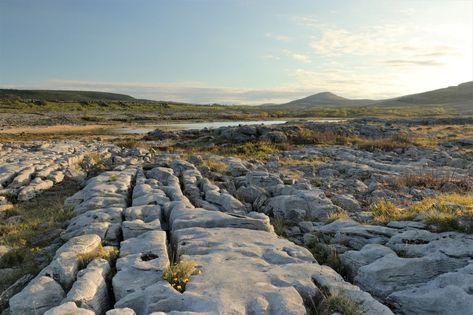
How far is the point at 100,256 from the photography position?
9.58 metres

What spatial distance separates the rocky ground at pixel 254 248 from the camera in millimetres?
7430

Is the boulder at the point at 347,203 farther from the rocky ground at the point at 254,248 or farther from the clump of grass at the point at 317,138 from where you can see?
the clump of grass at the point at 317,138

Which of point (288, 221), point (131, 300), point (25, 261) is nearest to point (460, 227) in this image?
point (288, 221)

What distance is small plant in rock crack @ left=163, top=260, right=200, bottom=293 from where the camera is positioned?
7.89m

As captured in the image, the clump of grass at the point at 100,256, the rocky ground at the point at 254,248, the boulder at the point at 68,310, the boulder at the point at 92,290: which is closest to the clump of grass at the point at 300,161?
the rocky ground at the point at 254,248

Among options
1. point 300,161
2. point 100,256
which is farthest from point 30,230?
point 300,161

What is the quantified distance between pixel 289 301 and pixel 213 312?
137 centimetres

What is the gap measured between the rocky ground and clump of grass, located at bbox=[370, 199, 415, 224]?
6 cm

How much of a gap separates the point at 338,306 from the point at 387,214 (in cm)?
705

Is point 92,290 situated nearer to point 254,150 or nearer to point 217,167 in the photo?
point 217,167

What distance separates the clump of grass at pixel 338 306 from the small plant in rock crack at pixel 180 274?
2537mm

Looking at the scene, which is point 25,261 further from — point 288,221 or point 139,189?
point 288,221

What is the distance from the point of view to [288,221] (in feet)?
45.3

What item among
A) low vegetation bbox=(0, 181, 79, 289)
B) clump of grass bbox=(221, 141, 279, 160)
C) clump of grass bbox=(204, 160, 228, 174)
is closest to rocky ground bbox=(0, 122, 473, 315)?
low vegetation bbox=(0, 181, 79, 289)
